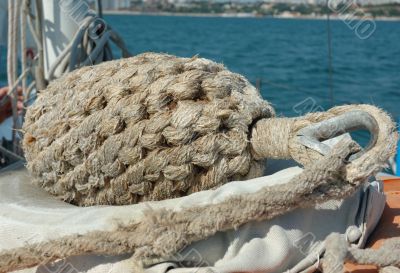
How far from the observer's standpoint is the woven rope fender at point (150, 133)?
102cm

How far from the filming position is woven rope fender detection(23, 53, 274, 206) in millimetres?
1018

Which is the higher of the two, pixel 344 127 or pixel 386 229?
pixel 344 127

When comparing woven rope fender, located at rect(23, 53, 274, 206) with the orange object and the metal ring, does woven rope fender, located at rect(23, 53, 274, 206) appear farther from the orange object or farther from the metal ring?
the orange object

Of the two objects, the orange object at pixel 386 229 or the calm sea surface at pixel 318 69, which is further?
the calm sea surface at pixel 318 69

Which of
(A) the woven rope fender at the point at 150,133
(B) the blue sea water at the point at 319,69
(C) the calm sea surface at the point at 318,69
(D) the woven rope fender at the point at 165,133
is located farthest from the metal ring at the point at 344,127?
(C) the calm sea surface at the point at 318,69

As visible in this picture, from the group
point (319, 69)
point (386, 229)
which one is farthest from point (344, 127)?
point (319, 69)

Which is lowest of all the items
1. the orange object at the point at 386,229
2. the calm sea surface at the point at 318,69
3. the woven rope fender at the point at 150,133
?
the calm sea surface at the point at 318,69

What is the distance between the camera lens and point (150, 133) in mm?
1018

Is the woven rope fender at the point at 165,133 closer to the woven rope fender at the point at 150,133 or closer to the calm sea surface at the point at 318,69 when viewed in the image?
the woven rope fender at the point at 150,133

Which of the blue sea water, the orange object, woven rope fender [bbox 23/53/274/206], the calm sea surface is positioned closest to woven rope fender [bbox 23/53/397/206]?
woven rope fender [bbox 23/53/274/206]

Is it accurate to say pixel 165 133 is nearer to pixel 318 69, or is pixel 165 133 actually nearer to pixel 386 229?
pixel 386 229

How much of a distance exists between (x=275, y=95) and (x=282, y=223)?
786cm

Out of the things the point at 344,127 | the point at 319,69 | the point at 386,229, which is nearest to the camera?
the point at 344,127

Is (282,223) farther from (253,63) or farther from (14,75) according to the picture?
(253,63)
